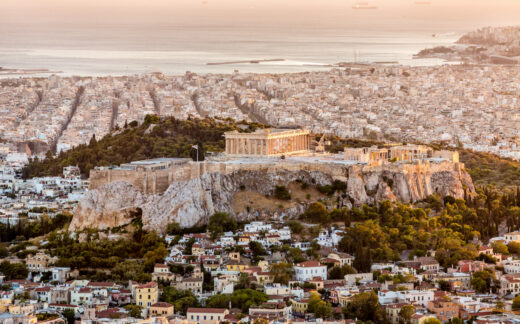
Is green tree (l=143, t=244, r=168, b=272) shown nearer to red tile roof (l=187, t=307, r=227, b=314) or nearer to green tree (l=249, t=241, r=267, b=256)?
green tree (l=249, t=241, r=267, b=256)

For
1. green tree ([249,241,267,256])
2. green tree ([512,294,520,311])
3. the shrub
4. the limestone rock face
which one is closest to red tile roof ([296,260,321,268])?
green tree ([249,241,267,256])

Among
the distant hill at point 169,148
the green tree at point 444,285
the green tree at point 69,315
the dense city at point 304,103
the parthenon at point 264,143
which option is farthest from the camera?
the dense city at point 304,103

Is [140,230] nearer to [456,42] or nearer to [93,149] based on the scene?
[93,149]

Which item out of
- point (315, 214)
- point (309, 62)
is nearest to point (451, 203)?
point (315, 214)

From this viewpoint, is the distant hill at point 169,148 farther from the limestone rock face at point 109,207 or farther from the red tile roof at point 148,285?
the red tile roof at point 148,285

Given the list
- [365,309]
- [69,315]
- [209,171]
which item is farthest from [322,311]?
[209,171]

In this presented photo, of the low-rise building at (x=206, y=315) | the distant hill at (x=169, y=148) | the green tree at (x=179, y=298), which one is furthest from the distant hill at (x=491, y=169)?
the low-rise building at (x=206, y=315)

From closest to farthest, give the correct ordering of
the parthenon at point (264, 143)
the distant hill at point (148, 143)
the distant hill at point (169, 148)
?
the parthenon at point (264, 143) → the distant hill at point (148, 143) → the distant hill at point (169, 148)

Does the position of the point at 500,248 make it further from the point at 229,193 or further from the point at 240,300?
the point at 240,300
